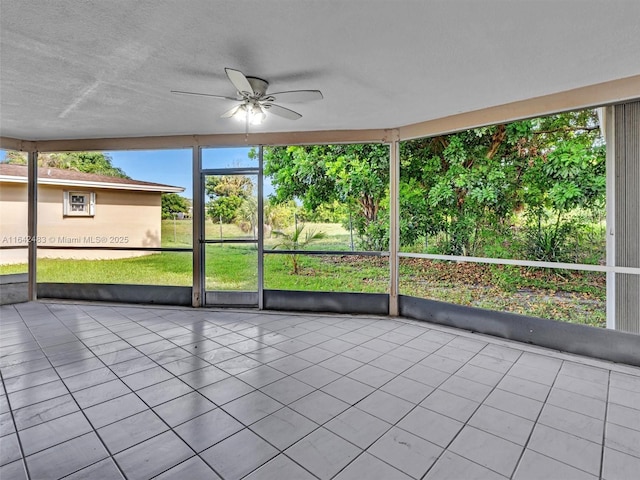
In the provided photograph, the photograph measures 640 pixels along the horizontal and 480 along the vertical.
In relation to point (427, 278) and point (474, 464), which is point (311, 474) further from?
point (427, 278)

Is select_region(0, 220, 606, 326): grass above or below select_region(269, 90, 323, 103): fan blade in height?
below

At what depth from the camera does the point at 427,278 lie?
221 inches

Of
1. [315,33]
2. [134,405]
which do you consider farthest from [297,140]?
[134,405]

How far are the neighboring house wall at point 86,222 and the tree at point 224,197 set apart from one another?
1.37 metres

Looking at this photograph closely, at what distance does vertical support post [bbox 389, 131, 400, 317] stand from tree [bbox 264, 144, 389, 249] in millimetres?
1102

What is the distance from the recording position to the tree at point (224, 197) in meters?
4.91

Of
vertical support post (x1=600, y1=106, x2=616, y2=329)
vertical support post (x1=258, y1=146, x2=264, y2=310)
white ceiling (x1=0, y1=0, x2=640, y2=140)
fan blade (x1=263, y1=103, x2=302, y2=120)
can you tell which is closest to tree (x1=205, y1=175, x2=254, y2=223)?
vertical support post (x1=258, y1=146, x2=264, y2=310)

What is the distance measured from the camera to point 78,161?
5965 millimetres

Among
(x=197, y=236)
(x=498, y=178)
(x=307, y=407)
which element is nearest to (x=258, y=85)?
(x=307, y=407)

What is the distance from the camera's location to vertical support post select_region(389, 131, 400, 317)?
14.6 ft

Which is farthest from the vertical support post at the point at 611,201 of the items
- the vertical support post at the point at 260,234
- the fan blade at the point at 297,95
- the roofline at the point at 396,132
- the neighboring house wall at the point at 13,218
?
the neighboring house wall at the point at 13,218

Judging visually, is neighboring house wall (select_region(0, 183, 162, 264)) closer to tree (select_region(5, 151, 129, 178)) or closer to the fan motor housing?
tree (select_region(5, 151, 129, 178))

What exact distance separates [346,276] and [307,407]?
12.1ft

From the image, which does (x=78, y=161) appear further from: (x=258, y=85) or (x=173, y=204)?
(x=258, y=85)
